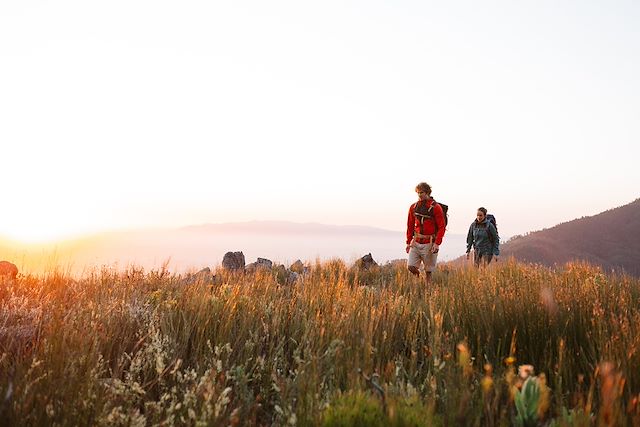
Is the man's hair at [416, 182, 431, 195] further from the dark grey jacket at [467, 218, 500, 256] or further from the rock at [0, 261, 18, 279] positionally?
the rock at [0, 261, 18, 279]

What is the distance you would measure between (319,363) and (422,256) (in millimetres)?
7178

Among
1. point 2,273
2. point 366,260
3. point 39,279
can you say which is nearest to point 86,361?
point 39,279

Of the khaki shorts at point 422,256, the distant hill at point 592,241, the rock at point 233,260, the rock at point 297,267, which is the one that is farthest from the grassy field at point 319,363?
the distant hill at point 592,241

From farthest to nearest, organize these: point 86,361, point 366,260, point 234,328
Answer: point 366,260 → point 234,328 → point 86,361

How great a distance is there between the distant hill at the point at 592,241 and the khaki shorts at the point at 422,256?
35.2 metres

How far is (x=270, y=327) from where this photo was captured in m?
4.10

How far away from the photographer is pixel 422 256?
384 inches

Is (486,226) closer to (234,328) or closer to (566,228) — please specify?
(234,328)

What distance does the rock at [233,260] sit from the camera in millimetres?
14280

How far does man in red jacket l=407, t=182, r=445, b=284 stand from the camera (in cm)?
940

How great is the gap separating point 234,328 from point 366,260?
39.7 feet

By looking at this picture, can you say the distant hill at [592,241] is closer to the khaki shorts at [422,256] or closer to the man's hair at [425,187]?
the khaki shorts at [422,256]

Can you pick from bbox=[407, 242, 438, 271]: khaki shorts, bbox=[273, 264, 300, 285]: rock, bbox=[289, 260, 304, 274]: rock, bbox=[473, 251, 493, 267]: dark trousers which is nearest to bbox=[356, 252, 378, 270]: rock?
bbox=[289, 260, 304, 274]: rock

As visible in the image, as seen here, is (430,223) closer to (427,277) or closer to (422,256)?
(422,256)
